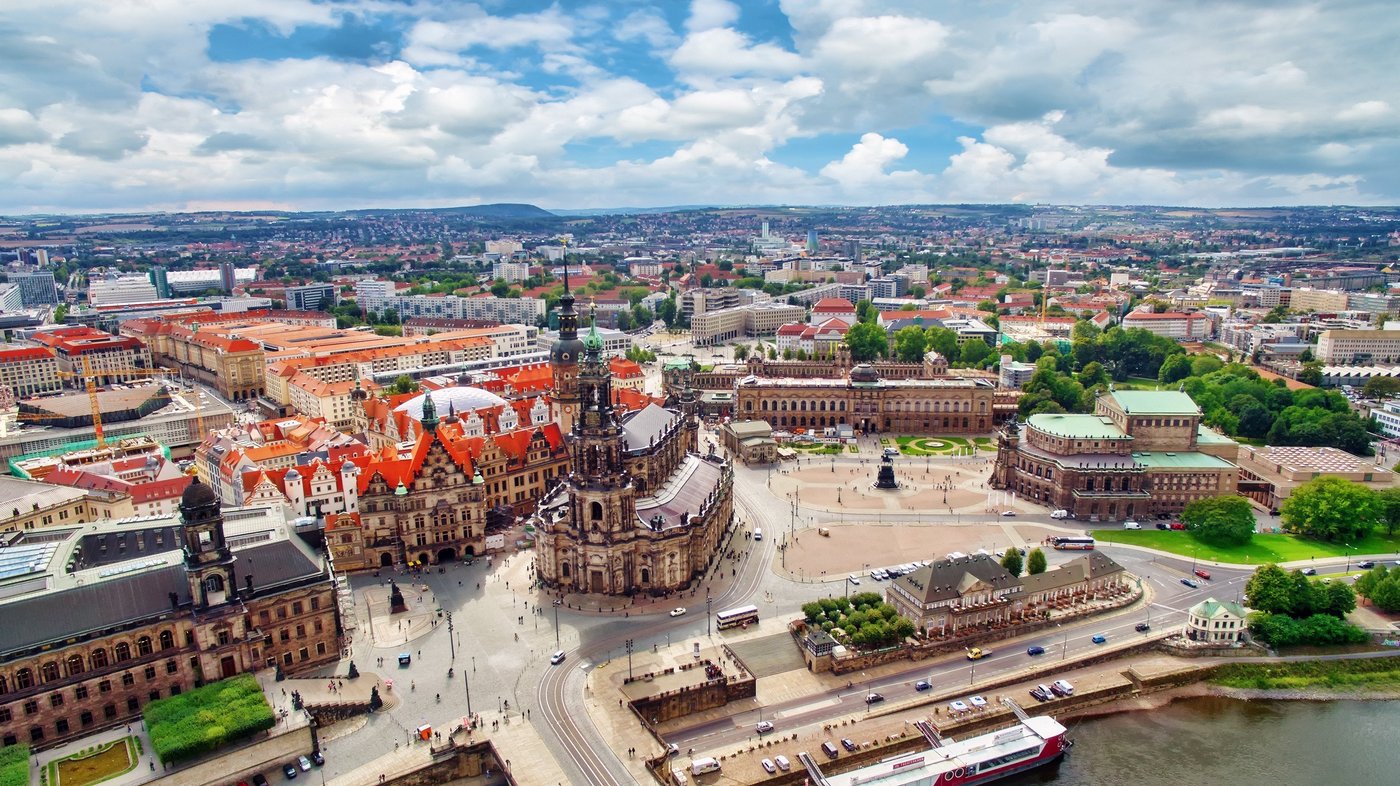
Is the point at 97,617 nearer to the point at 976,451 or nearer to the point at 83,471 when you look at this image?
the point at 83,471

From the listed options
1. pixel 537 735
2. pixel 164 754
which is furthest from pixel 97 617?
pixel 537 735

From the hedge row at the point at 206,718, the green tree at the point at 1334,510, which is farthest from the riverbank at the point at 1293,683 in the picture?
the hedge row at the point at 206,718

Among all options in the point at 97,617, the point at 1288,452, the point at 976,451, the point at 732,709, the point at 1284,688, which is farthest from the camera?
the point at 976,451

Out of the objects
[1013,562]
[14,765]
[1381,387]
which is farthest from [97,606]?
[1381,387]

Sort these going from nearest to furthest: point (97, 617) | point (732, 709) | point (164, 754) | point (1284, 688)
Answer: point (164, 754)
point (97, 617)
point (732, 709)
point (1284, 688)

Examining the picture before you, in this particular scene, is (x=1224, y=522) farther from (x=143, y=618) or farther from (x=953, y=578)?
(x=143, y=618)

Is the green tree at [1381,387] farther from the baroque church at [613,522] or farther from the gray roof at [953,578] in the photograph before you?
the baroque church at [613,522]

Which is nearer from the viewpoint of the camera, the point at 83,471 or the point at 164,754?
the point at 164,754
